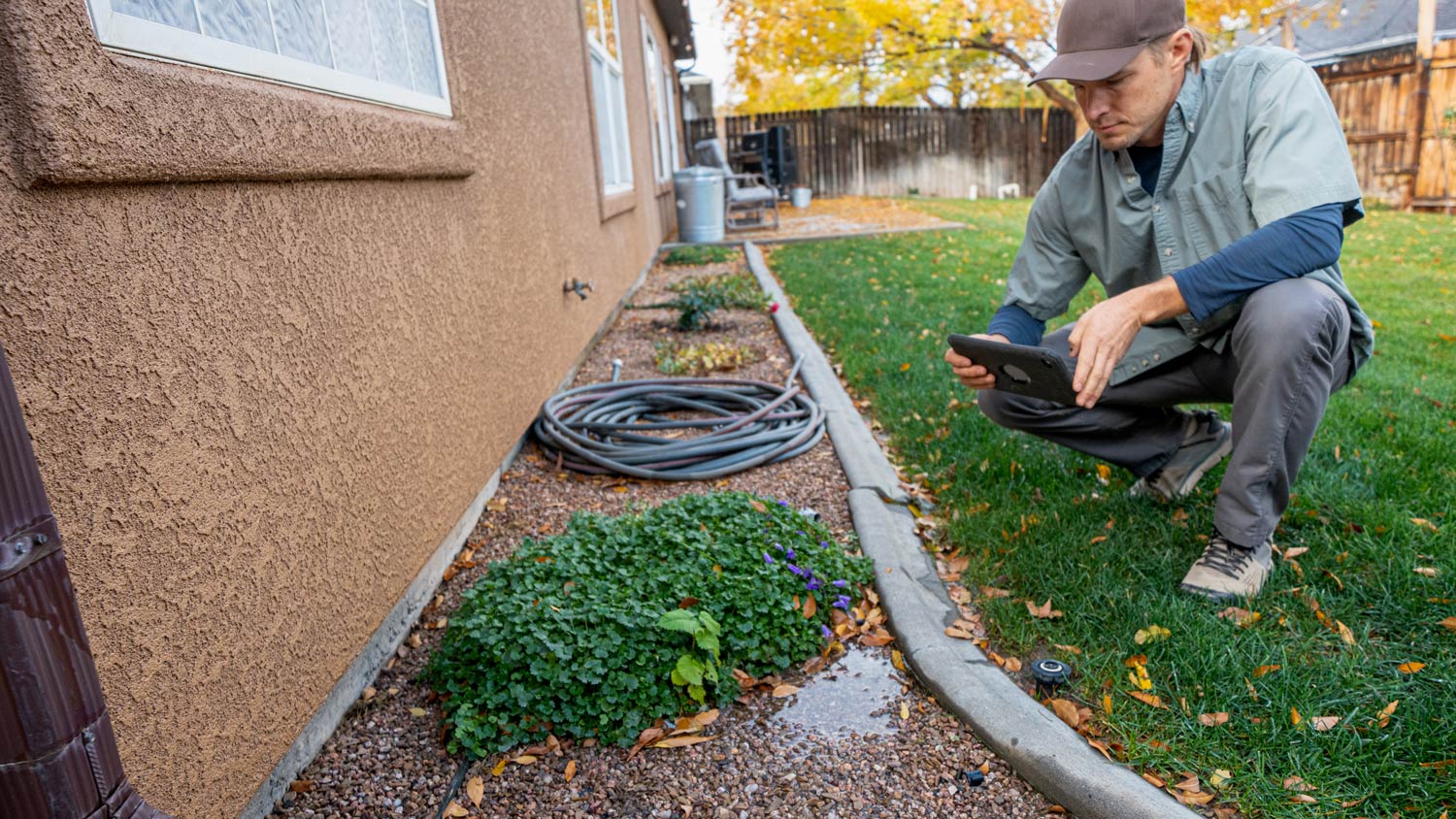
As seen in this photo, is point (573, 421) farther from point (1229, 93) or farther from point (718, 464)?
point (1229, 93)

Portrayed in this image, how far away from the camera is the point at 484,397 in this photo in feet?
9.97

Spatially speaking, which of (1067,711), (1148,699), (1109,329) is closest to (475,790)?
(1067,711)

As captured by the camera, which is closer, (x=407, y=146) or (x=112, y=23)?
(x=112, y=23)

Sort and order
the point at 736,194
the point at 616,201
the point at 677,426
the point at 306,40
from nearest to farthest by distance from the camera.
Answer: the point at 306,40, the point at 677,426, the point at 616,201, the point at 736,194

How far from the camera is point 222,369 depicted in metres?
1.55

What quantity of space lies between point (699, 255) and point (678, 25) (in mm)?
4902

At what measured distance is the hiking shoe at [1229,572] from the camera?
2.18m

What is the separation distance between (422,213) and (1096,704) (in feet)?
7.12

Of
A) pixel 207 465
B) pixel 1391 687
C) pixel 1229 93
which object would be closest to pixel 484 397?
pixel 207 465

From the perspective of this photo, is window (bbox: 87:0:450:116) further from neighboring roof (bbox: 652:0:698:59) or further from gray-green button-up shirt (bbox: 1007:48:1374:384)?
neighboring roof (bbox: 652:0:698:59)

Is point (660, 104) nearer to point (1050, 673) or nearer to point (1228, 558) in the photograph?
point (1228, 558)

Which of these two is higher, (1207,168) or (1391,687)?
Answer: (1207,168)

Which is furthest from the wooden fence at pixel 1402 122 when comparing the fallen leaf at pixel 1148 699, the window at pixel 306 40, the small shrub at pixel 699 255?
the window at pixel 306 40

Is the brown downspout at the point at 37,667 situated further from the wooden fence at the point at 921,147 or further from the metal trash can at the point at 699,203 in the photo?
the wooden fence at the point at 921,147
